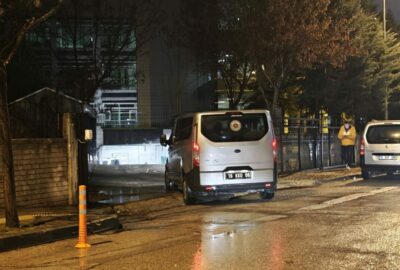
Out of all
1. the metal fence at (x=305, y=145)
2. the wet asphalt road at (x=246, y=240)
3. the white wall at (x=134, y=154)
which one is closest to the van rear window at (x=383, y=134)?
the metal fence at (x=305, y=145)

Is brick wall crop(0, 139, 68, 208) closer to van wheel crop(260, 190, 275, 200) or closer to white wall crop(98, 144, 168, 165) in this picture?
van wheel crop(260, 190, 275, 200)

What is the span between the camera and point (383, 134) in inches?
703

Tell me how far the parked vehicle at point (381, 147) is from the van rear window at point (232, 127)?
6152 mm

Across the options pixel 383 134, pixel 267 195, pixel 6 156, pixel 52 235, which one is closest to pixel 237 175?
pixel 267 195

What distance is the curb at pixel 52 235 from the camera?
8.88 metres

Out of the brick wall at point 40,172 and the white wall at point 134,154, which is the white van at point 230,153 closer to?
the brick wall at point 40,172

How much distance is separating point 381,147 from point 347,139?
415 centimetres

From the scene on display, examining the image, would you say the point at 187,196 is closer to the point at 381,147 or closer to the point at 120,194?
the point at 120,194

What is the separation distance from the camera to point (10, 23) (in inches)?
420

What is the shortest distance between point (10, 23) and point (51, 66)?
16.8 m

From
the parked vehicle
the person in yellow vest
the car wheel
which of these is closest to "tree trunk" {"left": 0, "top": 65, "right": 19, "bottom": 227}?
the parked vehicle

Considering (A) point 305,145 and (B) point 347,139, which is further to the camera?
(B) point 347,139

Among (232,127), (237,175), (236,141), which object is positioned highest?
(232,127)

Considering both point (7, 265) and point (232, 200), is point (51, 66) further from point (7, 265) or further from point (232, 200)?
point (7, 265)
